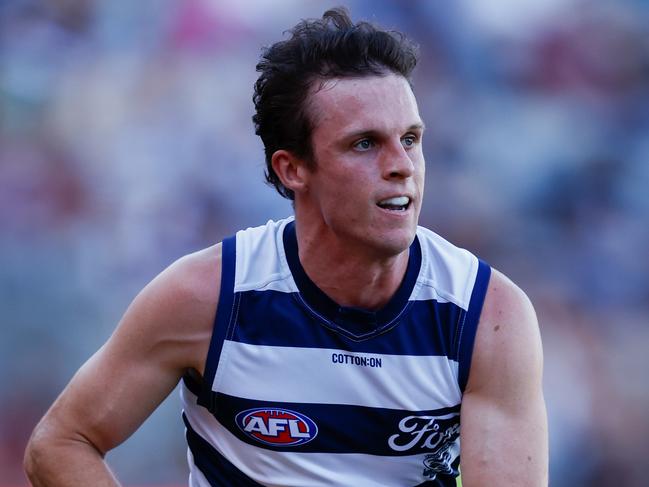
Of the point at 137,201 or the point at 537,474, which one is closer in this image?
the point at 537,474

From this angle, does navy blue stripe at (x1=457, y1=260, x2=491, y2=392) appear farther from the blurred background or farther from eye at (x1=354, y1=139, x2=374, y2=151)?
the blurred background

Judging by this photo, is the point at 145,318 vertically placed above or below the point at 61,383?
above

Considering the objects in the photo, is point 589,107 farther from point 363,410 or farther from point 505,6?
point 363,410

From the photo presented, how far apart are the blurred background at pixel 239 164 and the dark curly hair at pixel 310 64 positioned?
346cm

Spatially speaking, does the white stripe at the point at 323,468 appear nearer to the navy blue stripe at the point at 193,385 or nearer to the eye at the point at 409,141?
the navy blue stripe at the point at 193,385

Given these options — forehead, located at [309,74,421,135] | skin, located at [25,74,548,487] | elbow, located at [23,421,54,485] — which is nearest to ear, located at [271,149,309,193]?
skin, located at [25,74,548,487]

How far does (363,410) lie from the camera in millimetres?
3111

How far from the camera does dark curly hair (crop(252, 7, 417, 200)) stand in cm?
317

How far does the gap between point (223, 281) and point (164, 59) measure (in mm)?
4128

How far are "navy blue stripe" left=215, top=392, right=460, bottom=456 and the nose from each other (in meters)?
0.69

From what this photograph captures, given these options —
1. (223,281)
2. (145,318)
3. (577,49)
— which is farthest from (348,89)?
(577,49)

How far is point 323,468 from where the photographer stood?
3168mm

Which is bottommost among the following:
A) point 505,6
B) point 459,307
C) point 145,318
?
point 145,318

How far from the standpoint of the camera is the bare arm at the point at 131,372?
312cm
